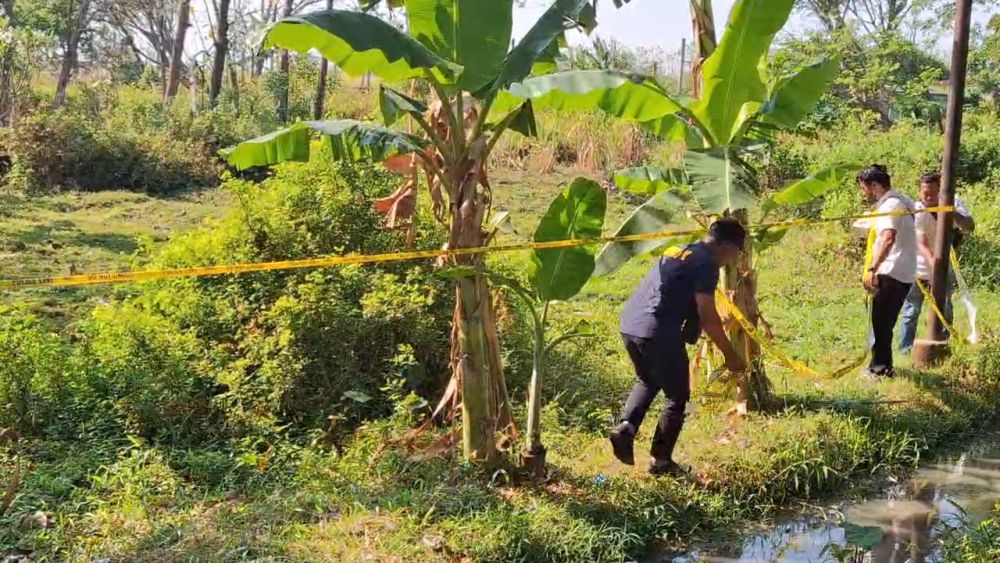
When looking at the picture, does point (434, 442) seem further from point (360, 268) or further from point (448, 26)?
point (448, 26)

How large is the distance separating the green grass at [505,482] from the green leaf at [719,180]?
1537 millimetres

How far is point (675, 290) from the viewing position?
15.2 feet

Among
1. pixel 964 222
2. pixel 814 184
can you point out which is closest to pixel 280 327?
pixel 814 184

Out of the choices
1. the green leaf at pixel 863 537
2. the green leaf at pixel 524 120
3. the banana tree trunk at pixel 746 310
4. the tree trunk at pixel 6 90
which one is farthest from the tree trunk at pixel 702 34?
the tree trunk at pixel 6 90

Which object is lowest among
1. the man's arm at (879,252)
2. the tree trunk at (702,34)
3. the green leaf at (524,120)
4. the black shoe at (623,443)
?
the black shoe at (623,443)

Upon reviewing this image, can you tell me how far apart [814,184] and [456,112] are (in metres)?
2.36

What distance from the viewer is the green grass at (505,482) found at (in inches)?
158

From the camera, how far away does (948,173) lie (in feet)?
21.2

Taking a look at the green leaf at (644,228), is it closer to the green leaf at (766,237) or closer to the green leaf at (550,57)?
the green leaf at (766,237)

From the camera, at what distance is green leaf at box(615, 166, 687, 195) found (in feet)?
18.9

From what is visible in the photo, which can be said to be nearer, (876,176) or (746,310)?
(746,310)

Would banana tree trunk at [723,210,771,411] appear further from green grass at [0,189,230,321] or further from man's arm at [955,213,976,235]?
green grass at [0,189,230,321]

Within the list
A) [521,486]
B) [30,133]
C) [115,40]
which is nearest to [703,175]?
[521,486]

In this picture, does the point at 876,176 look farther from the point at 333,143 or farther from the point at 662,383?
the point at 333,143
